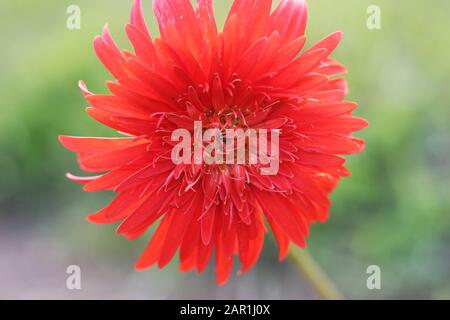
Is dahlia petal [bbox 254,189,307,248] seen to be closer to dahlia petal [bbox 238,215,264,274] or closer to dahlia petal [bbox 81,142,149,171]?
dahlia petal [bbox 238,215,264,274]

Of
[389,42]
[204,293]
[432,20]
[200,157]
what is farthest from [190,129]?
[432,20]

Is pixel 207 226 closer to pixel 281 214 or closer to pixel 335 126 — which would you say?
pixel 281 214

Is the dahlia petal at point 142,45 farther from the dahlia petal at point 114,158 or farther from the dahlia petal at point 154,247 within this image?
the dahlia petal at point 154,247

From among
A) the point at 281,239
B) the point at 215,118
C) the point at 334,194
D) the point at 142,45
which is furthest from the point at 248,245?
the point at 334,194

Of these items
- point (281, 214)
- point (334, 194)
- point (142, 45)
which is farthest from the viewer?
point (334, 194)

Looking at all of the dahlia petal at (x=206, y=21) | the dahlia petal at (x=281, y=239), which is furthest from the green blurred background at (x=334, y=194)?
the dahlia petal at (x=206, y=21)

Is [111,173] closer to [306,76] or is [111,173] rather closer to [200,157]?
[200,157]

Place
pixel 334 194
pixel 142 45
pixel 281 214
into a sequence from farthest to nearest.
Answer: pixel 334 194
pixel 281 214
pixel 142 45
